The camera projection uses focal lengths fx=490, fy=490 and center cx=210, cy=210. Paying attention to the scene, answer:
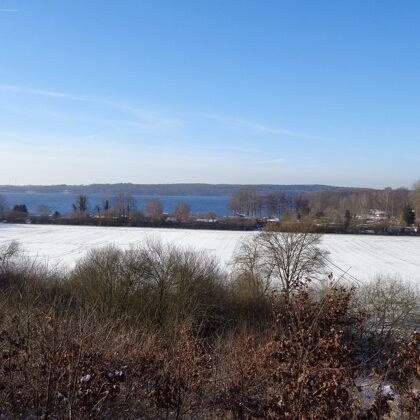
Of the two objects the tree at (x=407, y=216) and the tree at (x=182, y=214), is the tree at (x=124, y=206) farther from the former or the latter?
the tree at (x=407, y=216)

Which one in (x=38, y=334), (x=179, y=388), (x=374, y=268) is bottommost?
(x=374, y=268)

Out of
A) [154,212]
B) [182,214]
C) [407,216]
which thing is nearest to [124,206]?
[154,212]

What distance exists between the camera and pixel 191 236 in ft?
212

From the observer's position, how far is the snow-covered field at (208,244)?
4219cm

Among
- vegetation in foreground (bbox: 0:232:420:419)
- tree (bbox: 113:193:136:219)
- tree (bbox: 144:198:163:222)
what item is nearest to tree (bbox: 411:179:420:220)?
tree (bbox: 144:198:163:222)

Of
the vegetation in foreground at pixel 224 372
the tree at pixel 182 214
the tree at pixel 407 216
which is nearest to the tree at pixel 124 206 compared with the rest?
the tree at pixel 182 214

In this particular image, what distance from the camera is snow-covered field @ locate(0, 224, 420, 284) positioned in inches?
1661

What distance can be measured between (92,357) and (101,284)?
16715 millimetres

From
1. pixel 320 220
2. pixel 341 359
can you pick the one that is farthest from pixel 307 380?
pixel 320 220

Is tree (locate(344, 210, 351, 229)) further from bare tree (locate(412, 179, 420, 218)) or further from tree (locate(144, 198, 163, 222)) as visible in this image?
tree (locate(144, 198, 163, 222))

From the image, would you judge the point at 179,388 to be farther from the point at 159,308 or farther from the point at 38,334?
the point at 159,308

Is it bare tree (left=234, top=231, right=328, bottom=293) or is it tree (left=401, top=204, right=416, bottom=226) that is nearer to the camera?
bare tree (left=234, top=231, right=328, bottom=293)

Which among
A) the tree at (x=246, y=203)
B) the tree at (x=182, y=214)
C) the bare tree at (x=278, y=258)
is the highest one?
the tree at (x=246, y=203)

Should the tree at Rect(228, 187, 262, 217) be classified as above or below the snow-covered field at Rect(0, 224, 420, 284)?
above
